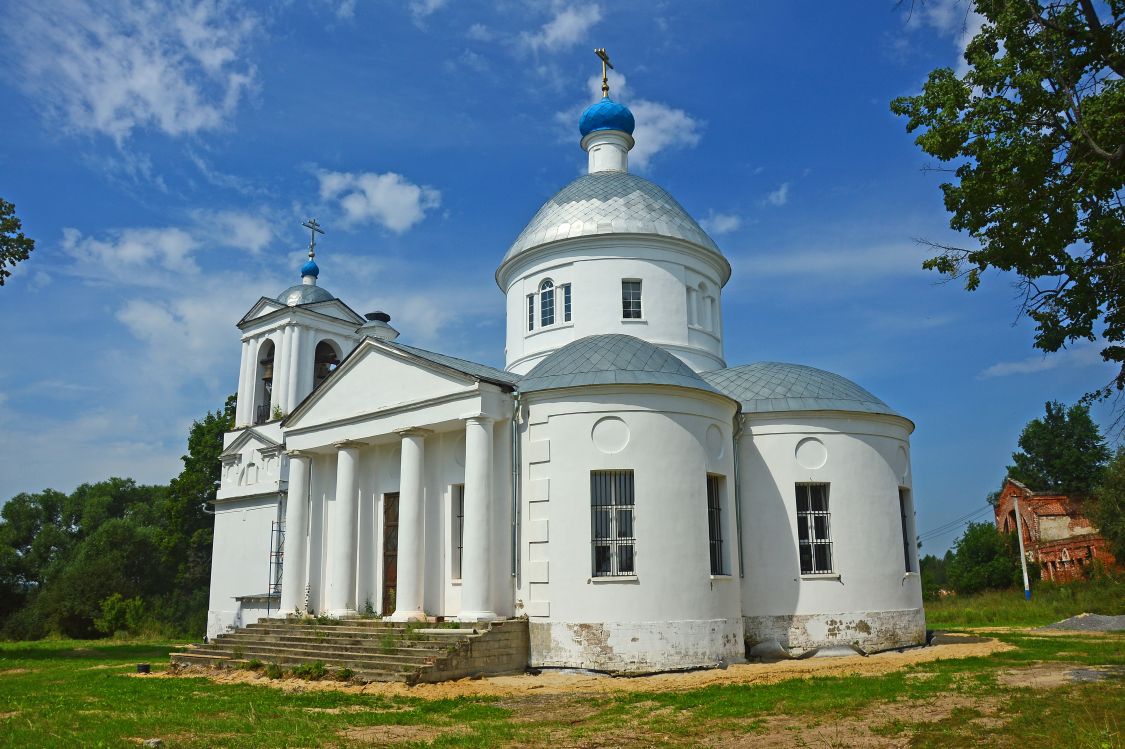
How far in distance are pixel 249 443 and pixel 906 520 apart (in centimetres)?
1953

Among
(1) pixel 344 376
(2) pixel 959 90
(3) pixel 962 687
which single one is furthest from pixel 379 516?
(2) pixel 959 90

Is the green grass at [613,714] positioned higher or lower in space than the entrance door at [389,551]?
lower

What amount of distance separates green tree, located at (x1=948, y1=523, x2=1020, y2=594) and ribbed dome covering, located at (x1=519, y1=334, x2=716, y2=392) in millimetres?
38345

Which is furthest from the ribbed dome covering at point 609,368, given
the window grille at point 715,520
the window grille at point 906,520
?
the window grille at point 906,520

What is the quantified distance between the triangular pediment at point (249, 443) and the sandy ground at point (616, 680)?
11.2 meters

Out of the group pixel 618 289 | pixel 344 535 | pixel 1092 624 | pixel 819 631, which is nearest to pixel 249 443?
pixel 344 535

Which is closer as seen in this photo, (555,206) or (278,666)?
(278,666)

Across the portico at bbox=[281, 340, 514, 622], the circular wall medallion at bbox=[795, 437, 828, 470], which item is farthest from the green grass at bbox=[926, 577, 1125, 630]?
the portico at bbox=[281, 340, 514, 622]

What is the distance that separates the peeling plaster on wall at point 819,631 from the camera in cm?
1838

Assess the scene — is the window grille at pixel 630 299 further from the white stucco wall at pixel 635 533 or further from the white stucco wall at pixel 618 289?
the white stucco wall at pixel 635 533

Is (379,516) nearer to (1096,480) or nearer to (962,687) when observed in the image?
(962,687)

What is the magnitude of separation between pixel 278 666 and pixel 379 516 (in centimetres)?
446

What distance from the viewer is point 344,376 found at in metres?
20.4

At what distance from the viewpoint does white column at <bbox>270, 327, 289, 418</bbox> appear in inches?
1086
